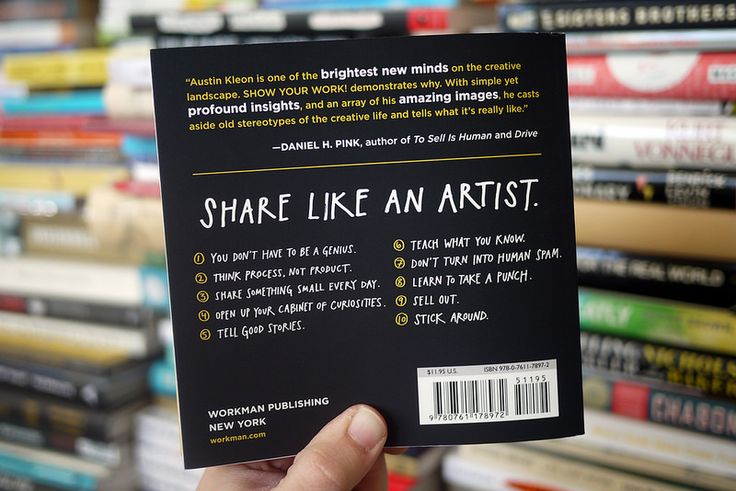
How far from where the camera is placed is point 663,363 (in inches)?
28.5

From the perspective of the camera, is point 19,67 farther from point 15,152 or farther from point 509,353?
point 509,353

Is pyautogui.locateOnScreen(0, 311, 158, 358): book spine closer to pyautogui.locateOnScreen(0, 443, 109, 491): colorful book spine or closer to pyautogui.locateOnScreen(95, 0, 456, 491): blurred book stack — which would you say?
pyautogui.locateOnScreen(95, 0, 456, 491): blurred book stack

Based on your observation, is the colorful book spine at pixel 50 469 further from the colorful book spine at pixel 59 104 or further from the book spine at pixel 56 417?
the colorful book spine at pixel 59 104

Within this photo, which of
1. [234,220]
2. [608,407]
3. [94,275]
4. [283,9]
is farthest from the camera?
[94,275]

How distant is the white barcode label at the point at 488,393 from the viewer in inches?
19.6

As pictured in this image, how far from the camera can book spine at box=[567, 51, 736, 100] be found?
0.67 meters

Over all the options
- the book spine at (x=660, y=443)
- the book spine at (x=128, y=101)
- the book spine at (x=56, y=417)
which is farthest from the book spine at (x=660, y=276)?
the book spine at (x=56, y=417)

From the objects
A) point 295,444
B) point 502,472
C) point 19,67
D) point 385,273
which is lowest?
point 502,472

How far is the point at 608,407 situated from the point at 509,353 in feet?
1.03

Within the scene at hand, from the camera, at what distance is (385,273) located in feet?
1.63

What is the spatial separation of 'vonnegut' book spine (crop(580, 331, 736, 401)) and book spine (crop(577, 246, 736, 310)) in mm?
51

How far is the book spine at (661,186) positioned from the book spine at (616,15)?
14cm

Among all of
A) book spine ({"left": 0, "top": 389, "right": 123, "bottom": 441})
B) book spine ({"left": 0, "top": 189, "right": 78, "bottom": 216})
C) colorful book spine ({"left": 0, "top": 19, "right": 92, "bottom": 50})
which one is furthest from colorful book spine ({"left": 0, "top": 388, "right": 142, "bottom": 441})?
colorful book spine ({"left": 0, "top": 19, "right": 92, "bottom": 50})

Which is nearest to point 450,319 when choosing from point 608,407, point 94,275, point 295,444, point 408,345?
point 408,345
